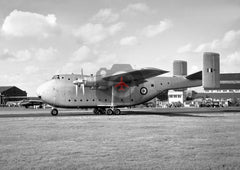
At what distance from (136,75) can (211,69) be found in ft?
41.0

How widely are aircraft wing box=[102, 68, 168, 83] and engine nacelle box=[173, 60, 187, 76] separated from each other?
906 cm

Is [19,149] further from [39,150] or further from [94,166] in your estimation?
[94,166]

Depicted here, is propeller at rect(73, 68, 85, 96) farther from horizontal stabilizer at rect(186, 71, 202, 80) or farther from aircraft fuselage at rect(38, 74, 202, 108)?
horizontal stabilizer at rect(186, 71, 202, 80)

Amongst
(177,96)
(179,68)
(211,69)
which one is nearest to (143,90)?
(179,68)

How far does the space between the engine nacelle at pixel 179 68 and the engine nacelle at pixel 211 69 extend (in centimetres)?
280

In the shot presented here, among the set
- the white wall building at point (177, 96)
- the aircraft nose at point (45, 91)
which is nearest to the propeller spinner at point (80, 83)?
the aircraft nose at point (45, 91)

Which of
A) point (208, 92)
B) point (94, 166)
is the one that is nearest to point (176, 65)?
point (94, 166)

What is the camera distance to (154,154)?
7.65 m

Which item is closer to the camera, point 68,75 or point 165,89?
point 68,75

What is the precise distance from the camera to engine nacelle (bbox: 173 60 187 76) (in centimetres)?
3653

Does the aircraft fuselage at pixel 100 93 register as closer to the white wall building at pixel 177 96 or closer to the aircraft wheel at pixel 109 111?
the aircraft wheel at pixel 109 111

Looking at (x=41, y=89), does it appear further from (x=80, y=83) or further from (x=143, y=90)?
(x=143, y=90)

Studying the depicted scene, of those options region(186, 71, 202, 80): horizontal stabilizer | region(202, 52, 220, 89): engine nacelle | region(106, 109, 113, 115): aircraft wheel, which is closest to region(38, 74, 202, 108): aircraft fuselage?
region(186, 71, 202, 80): horizontal stabilizer

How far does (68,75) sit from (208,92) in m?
88.0
